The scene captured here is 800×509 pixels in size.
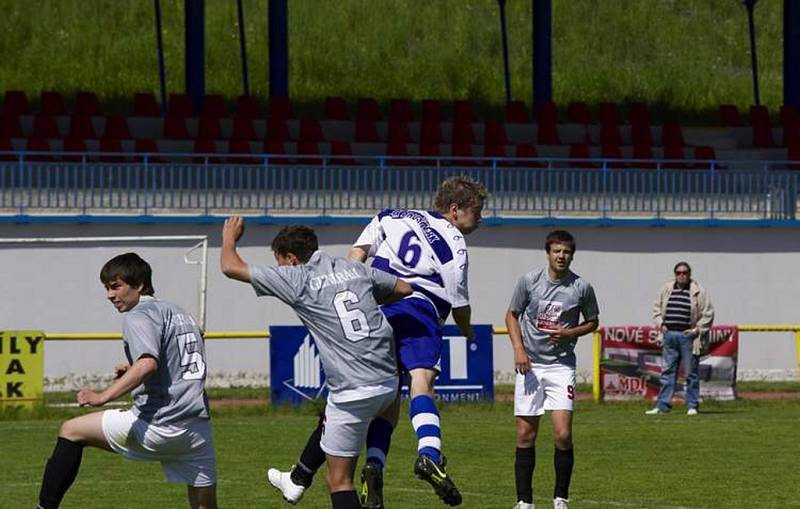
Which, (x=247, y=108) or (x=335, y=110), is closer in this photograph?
(x=247, y=108)

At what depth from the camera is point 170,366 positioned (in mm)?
9359

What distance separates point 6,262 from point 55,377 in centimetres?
198

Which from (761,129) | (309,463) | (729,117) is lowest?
(309,463)

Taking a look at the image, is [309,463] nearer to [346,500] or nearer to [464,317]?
[346,500]

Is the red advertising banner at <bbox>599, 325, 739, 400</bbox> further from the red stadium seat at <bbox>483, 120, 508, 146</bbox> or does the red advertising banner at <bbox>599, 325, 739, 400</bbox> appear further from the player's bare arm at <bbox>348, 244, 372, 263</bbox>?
the player's bare arm at <bbox>348, 244, 372, 263</bbox>

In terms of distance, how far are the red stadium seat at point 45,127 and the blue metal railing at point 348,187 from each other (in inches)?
81.9

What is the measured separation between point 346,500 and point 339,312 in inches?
41.2

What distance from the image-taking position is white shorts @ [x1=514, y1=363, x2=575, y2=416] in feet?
40.2

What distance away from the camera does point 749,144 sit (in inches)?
1446

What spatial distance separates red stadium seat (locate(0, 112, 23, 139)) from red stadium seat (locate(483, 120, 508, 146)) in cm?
915

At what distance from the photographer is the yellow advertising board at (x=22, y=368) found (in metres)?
21.6

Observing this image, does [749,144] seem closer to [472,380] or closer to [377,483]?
[472,380]

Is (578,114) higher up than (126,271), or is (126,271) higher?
(578,114)

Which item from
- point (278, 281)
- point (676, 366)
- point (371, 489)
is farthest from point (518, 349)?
point (676, 366)
